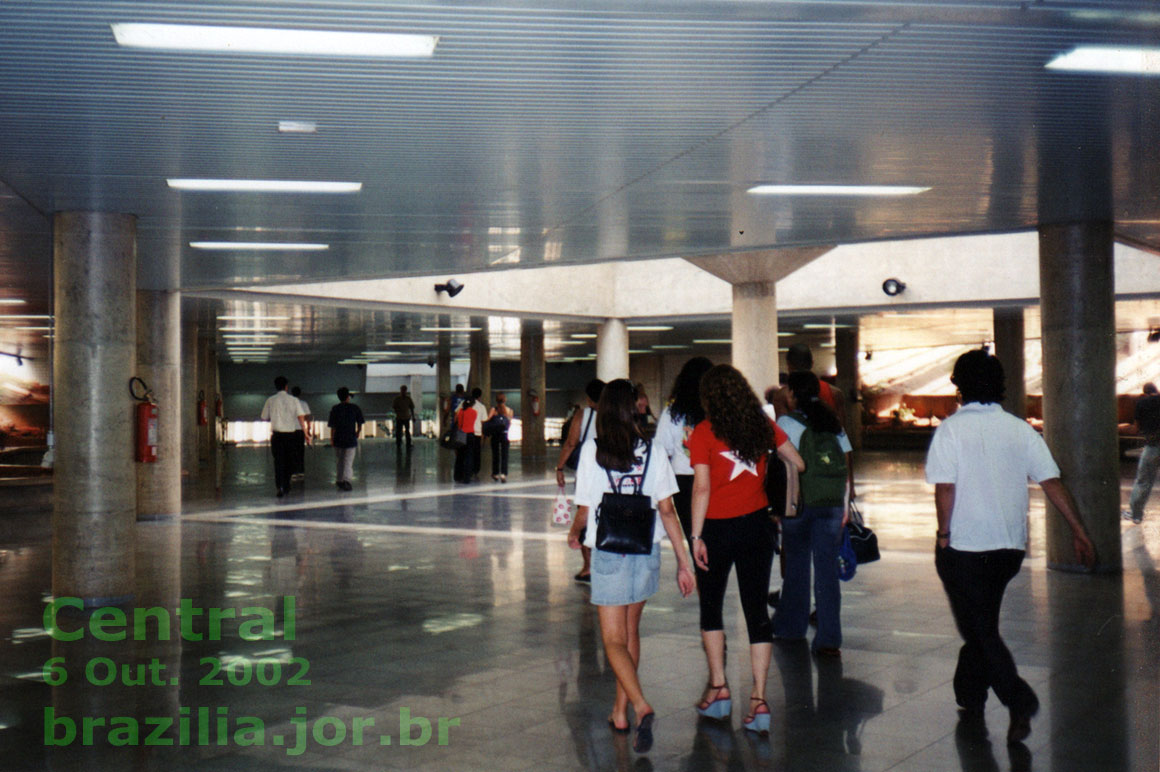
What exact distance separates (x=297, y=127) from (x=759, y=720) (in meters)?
4.75

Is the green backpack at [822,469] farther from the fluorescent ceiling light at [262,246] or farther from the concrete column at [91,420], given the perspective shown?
the fluorescent ceiling light at [262,246]

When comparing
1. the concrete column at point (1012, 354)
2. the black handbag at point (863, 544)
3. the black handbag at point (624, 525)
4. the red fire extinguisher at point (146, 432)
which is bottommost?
the black handbag at point (863, 544)

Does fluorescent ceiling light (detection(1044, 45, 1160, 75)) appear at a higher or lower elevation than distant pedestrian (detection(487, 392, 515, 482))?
higher

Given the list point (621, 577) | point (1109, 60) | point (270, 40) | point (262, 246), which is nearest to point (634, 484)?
point (621, 577)

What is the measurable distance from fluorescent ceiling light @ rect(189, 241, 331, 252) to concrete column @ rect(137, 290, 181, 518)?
423 centimetres

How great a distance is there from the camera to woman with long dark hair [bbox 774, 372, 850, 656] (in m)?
7.36

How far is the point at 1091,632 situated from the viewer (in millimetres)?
7875

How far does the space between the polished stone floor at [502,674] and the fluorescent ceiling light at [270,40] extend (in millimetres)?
3531

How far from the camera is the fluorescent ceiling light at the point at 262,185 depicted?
29.8ft

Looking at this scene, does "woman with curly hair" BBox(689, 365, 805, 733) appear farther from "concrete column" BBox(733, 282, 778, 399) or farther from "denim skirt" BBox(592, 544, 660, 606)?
"concrete column" BBox(733, 282, 778, 399)

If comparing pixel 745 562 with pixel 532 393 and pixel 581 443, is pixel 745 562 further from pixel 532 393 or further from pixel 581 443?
pixel 532 393

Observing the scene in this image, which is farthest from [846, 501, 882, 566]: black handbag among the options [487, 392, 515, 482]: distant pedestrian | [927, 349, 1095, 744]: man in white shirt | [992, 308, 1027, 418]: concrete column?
[992, 308, 1027, 418]: concrete column

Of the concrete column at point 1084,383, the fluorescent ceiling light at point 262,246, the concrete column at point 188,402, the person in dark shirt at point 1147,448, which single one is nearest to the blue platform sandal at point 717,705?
the concrete column at point 1084,383

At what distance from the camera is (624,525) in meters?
5.55
